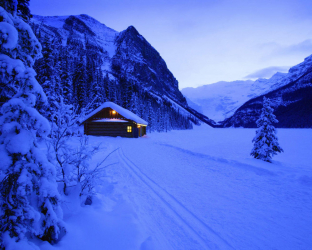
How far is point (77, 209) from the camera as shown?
356 centimetres

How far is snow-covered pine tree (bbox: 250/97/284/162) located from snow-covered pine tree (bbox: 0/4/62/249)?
13482mm

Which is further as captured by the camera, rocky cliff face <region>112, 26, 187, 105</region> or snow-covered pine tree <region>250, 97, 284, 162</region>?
rocky cliff face <region>112, 26, 187, 105</region>

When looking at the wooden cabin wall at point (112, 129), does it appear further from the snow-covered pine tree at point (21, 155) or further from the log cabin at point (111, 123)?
the snow-covered pine tree at point (21, 155)

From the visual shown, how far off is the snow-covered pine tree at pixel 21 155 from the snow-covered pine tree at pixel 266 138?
44.2 ft

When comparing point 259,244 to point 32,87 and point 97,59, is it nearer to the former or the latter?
point 32,87

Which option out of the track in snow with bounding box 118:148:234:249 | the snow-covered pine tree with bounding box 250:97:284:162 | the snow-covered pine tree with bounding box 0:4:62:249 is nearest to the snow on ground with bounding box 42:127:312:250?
the track in snow with bounding box 118:148:234:249

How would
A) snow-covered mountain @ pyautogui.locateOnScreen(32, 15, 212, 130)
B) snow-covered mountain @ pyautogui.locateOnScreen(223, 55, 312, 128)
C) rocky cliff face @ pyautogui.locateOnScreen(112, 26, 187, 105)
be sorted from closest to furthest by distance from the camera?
snow-covered mountain @ pyautogui.locateOnScreen(32, 15, 212, 130), snow-covered mountain @ pyautogui.locateOnScreen(223, 55, 312, 128), rocky cliff face @ pyautogui.locateOnScreen(112, 26, 187, 105)

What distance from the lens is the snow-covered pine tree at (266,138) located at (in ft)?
37.2

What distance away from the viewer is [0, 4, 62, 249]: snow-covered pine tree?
203 centimetres

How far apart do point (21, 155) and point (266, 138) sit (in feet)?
47.8

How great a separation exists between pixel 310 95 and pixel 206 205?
546ft

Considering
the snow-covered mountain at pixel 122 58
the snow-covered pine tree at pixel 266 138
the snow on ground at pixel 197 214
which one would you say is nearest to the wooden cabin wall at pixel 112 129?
the snow-covered pine tree at pixel 266 138

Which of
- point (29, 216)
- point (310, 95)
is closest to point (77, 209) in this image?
point (29, 216)

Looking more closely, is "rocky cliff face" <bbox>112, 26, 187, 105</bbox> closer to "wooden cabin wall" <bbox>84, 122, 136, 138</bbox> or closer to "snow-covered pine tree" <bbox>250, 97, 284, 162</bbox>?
"wooden cabin wall" <bbox>84, 122, 136, 138</bbox>
